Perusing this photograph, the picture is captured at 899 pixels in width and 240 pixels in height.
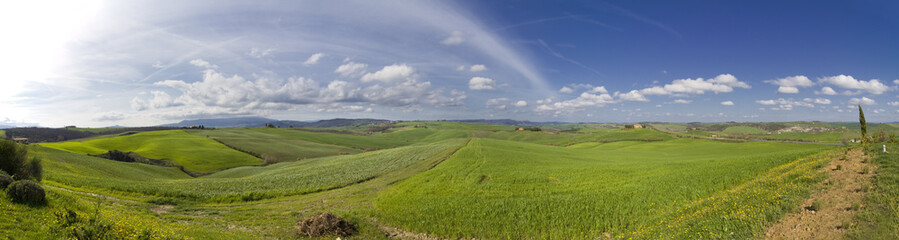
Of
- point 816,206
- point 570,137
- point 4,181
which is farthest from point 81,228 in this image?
point 570,137

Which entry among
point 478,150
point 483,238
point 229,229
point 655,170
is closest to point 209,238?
point 229,229

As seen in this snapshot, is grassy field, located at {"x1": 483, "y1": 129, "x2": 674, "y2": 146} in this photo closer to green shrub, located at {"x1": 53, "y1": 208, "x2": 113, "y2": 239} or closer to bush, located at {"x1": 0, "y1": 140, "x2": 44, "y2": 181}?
green shrub, located at {"x1": 53, "y1": 208, "x2": 113, "y2": 239}

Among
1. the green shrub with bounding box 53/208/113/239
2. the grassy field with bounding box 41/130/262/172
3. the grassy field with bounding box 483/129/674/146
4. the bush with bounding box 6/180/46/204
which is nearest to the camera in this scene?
the green shrub with bounding box 53/208/113/239

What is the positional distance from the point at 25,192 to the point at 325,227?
41.6 feet

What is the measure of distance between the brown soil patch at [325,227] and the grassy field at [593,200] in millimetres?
3539

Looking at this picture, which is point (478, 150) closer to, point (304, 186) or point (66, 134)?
point (304, 186)

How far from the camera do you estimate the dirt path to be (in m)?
10.7

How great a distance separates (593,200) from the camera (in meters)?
23.2

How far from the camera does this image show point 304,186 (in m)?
36.8

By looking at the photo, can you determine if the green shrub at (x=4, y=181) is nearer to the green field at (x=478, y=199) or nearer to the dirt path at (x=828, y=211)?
the green field at (x=478, y=199)

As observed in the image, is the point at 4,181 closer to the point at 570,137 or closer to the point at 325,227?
the point at 325,227

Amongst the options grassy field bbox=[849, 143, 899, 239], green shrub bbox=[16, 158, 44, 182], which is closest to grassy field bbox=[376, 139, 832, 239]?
grassy field bbox=[849, 143, 899, 239]

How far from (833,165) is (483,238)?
2063 cm

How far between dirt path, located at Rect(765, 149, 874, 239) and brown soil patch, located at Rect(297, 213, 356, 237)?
2063 cm
